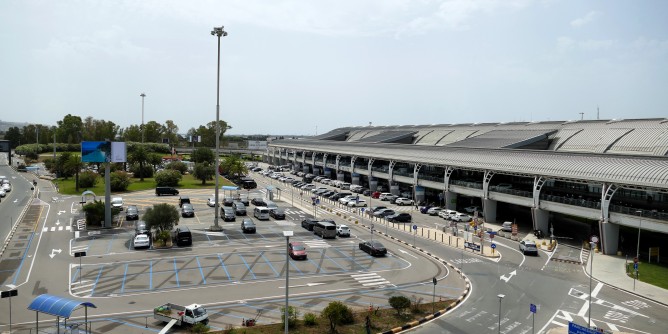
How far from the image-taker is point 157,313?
2244 cm

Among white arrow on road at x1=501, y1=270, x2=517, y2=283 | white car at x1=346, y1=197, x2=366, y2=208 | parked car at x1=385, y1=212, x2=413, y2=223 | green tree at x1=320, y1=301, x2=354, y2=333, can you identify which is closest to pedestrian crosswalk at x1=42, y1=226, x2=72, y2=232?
parked car at x1=385, y1=212, x2=413, y2=223

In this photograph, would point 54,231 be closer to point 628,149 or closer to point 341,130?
point 628,149

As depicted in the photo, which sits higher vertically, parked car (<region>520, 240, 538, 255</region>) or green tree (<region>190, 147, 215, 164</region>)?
green tree (<region>190, 147, 215, 164</region>)

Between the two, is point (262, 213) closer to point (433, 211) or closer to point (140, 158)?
point (433, 211)

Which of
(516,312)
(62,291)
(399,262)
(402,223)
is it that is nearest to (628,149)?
(402,223)

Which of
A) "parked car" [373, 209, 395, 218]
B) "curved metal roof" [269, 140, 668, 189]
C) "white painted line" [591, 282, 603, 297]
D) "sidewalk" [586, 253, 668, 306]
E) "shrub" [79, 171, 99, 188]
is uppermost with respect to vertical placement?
"curved metal roof" [269, 140, 668, 189]

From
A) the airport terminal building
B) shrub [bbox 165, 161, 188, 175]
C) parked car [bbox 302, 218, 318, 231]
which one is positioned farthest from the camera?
shrub [bbox 165, 161, 188, 175]

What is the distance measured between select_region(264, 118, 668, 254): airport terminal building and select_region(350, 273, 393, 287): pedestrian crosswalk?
68.3 feet

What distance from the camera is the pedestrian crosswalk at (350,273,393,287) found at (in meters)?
29.7

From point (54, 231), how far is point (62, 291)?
67.8ft

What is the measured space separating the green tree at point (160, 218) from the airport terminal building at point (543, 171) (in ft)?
111

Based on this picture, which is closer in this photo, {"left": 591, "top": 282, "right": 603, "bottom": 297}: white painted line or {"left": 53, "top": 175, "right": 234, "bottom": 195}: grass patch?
{"left": 591, "top": 282, "right": 603, "bottom": 297}: white painted line

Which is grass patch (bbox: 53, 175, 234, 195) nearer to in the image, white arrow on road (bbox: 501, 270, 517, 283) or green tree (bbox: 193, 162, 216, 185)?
green tree (bbox: 193, 162, 216, 185)

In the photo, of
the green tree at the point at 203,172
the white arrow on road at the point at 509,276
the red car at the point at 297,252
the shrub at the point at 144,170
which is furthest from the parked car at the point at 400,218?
the shrub at the point at 144,170
